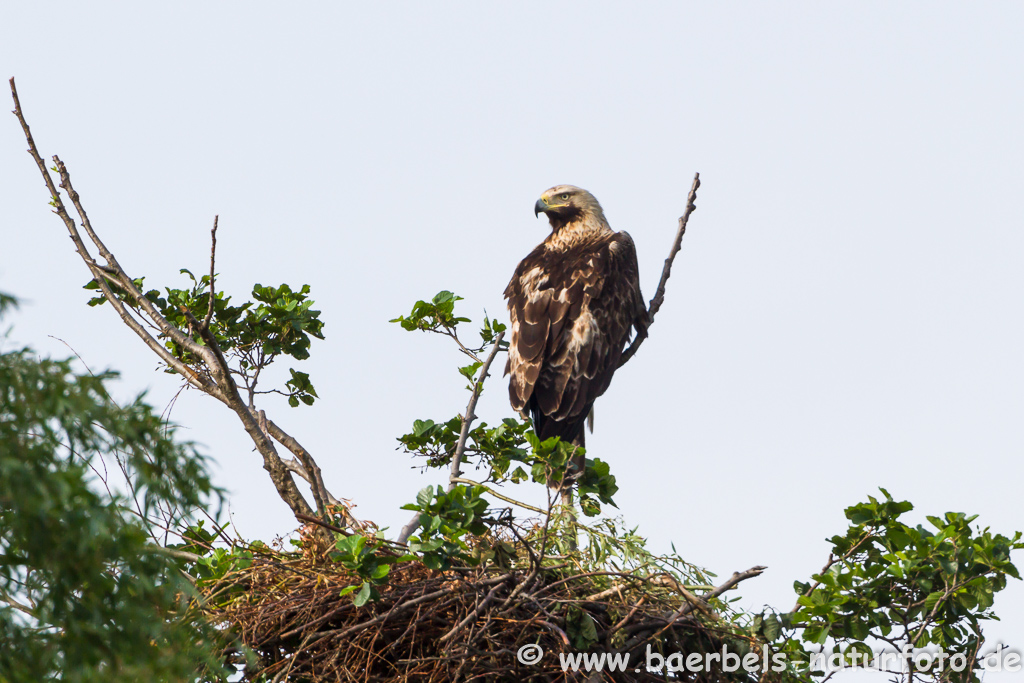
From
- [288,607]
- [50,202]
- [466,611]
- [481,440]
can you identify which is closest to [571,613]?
[466,611]

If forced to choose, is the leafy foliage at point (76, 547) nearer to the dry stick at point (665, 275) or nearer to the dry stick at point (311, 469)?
the dry stick at point (311, 469)

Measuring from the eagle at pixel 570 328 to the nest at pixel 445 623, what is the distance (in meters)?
2.94

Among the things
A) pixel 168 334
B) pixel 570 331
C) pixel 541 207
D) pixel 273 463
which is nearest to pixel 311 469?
pixel 273 463

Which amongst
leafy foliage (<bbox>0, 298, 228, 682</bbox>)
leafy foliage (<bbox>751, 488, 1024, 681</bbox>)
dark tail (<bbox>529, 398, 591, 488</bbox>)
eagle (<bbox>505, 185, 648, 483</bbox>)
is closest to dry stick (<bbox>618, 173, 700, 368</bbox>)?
eagle (<bbox>505, 185, 648, 483</bbox>)

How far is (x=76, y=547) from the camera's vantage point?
8.18ft

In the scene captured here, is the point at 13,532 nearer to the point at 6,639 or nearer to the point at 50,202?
the point at 6,639

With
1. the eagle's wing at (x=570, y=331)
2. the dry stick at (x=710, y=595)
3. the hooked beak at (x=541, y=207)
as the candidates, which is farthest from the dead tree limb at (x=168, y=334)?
the hooked beak at (x=541, y=207)

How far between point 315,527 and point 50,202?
7.10 ft

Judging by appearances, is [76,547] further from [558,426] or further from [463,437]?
[558,426]

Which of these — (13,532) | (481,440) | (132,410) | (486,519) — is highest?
(481,440)

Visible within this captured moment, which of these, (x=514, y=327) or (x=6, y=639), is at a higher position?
(x=514, y=327)

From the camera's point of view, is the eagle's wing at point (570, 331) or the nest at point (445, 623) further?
the eagle's wing at point (570, 331)

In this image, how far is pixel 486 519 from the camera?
4.39 m

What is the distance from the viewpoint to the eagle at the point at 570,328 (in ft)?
24.3
